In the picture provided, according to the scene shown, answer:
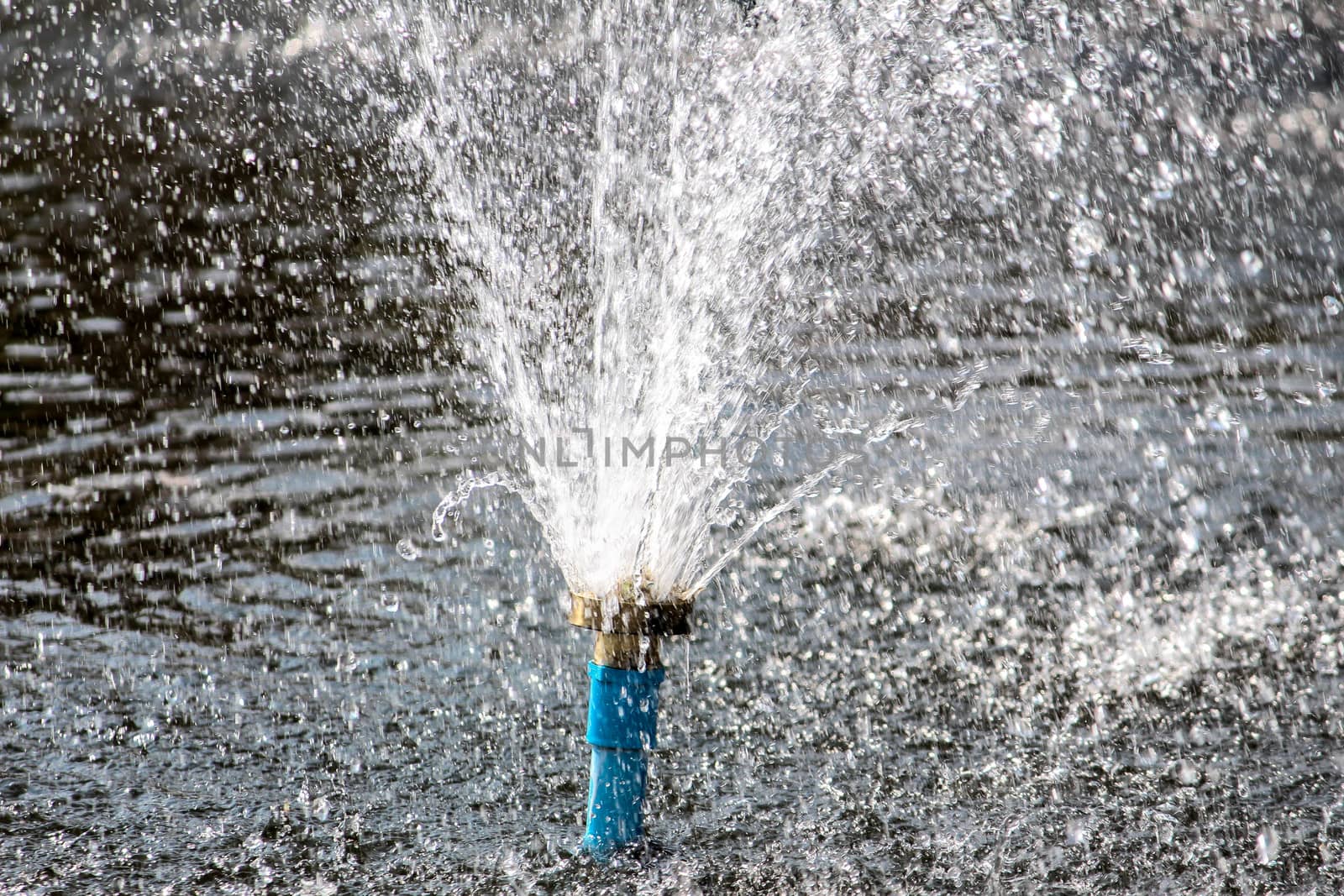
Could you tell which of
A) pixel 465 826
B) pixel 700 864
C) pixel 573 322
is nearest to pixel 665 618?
pixel 700 864

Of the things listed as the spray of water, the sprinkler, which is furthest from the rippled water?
the spray of water

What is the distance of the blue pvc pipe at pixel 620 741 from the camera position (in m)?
2.74

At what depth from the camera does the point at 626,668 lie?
274 cm

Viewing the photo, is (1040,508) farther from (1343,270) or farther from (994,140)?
(994,140)

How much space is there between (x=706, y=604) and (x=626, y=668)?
1.95 m

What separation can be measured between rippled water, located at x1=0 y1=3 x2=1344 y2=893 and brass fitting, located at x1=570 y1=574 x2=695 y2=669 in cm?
56

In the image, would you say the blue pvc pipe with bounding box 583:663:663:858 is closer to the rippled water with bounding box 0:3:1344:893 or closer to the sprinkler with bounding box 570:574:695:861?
the sprinkler with bounding box 570:574:695:861

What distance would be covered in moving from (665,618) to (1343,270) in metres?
9.27

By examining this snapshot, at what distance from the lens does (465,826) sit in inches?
126

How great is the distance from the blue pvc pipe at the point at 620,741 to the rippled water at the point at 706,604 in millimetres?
164

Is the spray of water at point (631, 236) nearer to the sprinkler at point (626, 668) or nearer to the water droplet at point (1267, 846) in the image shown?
the sprinkler at point (626, 668)

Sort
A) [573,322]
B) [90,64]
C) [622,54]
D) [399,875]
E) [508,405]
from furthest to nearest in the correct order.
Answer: [90,64] < [622,54] < [573,322] < [508,405] < [399,875]

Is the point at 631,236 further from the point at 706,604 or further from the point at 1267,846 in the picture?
the point at 1267,846

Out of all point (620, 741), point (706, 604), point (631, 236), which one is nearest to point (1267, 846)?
point (620, 741)
